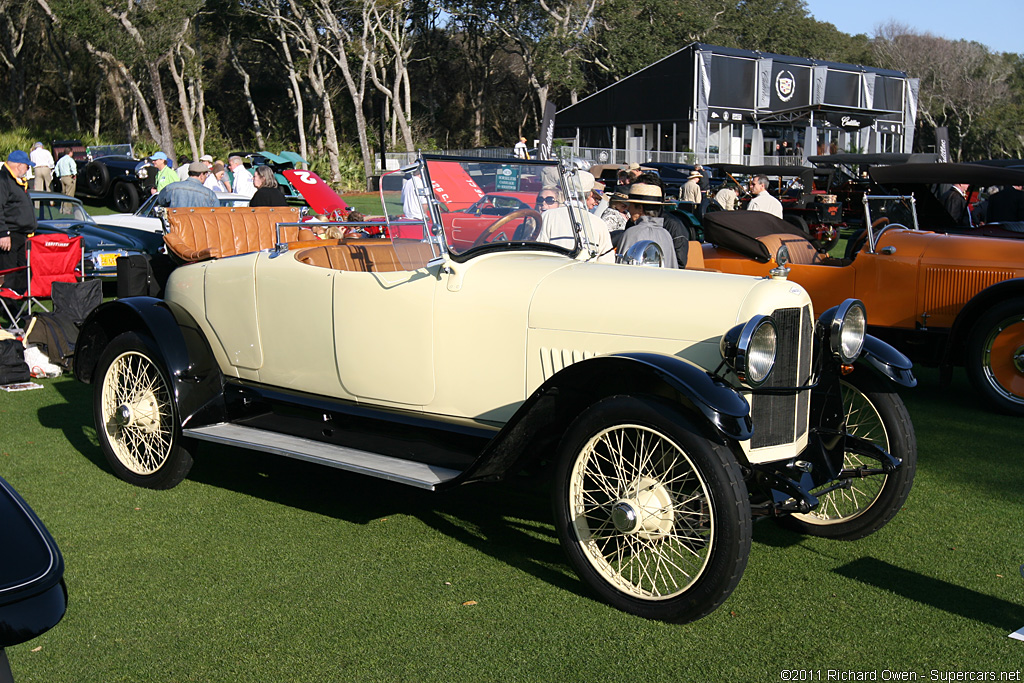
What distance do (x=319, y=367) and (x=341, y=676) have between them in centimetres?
196

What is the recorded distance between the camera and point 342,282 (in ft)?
15.0

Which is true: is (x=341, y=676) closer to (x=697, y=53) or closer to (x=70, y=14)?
(x=70, y=14)

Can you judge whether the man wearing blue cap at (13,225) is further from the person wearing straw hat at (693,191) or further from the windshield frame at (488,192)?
the person wearing straw hat at (693,191)

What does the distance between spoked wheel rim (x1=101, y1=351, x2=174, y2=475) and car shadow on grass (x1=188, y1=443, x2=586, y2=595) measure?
26 centimetres

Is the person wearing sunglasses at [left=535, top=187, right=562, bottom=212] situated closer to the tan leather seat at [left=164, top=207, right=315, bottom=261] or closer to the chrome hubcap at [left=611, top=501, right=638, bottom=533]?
the chrome hubcap at [left=611, top=501, right=638, bottom=533]

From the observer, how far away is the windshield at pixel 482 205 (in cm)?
446

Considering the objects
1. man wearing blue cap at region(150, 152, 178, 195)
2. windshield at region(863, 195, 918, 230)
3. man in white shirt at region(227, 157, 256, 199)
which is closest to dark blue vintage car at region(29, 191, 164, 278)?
man wearing blue cap at region(150, 152, 178, 195)

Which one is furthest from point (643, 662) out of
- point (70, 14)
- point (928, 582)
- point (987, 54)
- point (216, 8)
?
point (987, 54)

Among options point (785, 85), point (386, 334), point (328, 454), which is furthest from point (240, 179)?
point (785, 85)

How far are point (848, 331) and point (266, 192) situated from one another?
861cm

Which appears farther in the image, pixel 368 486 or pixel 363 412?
pixel 368 486

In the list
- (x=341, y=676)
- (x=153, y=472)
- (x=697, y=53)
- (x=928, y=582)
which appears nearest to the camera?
(x=341, y=676)

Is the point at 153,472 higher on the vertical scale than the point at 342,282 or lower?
lower

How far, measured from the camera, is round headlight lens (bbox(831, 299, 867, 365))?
12.9 feet
